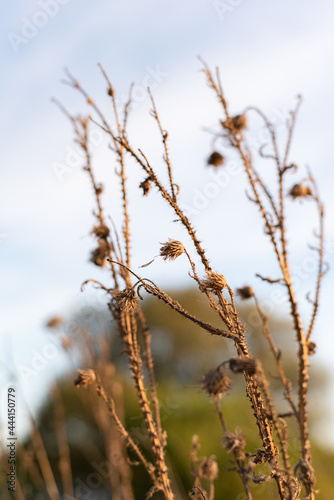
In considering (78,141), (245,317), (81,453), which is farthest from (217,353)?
(78,141)

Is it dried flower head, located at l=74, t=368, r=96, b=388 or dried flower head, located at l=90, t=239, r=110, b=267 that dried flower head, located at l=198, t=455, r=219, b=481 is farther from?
dried flower head, located at l=90, t=239, r=110, b=267

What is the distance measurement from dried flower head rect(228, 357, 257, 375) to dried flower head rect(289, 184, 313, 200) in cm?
140

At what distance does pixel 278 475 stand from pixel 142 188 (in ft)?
3.37

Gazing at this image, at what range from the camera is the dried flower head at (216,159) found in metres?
2.39

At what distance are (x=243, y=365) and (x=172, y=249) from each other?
1.47ft

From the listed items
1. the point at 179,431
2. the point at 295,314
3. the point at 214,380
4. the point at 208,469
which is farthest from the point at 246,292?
the point at 179,431

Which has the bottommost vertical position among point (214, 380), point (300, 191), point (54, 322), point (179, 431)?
point (214, 380)

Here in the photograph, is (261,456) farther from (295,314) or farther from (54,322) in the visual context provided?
(54,322)

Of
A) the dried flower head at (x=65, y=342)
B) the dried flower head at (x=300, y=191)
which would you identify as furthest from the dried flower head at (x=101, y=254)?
the dried flower head at (x=65, y=342)

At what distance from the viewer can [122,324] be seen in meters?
1.83

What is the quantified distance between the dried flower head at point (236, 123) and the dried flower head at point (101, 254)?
705 mm

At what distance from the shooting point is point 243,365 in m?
1.17

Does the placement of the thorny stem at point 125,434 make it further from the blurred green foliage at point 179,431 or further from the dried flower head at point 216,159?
the dried flower head at point 216,159

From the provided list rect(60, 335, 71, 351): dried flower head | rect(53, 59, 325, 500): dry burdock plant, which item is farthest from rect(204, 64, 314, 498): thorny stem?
rect(60, 335, 71, 351): dried flower head
